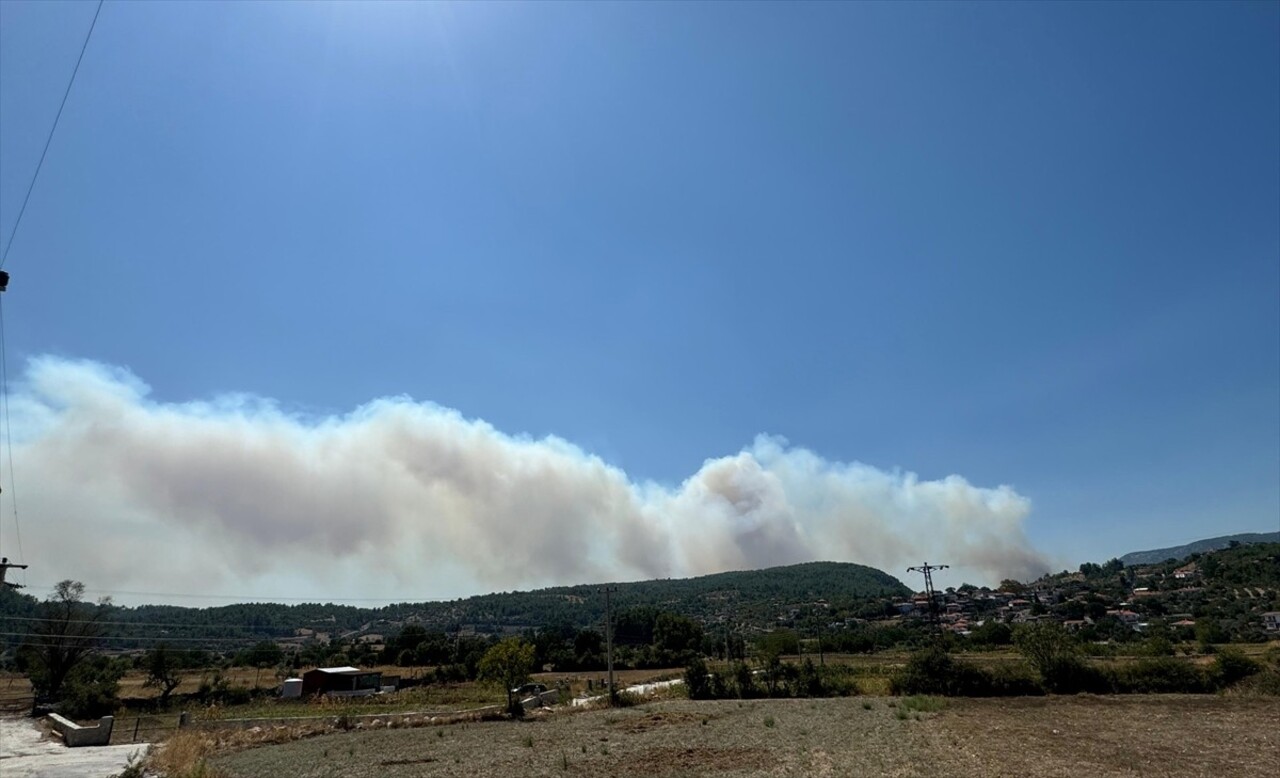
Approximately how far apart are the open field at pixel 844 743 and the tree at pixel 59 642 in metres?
50.2

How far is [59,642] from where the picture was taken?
213 ft

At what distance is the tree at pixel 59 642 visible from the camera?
209ft

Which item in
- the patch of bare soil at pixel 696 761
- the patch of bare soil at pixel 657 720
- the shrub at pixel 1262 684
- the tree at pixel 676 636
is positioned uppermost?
the tree at pixel 676 636

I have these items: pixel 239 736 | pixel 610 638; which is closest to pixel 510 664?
pixel 610 638

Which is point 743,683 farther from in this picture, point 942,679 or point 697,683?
point 942,679

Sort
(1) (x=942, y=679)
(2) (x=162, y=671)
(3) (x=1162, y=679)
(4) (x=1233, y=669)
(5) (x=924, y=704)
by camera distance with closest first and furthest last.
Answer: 1. (5) (x=924, y=704)
2. (4) (x=1233, y=669)
3. (3) (x=1162, y=679)
4. (1) (x=942, y=679)
5. (2) (x=162, y=671)

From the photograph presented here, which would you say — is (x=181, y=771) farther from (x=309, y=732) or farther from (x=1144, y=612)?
(x=1144, y=612)

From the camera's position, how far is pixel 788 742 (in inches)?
1017

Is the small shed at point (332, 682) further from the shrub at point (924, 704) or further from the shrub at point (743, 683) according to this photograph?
the shrub at point (924, 704)

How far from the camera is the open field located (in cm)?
2073

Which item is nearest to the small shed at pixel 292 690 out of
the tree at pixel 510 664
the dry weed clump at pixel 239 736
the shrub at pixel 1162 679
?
the dry weed clump at pixel 239 736

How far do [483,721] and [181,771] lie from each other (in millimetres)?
18539

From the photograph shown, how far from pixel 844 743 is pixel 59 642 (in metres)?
75.9

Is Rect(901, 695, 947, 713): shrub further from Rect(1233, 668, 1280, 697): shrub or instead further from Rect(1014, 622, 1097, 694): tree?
Rect(1233, 668, 1280, 697): shrub
